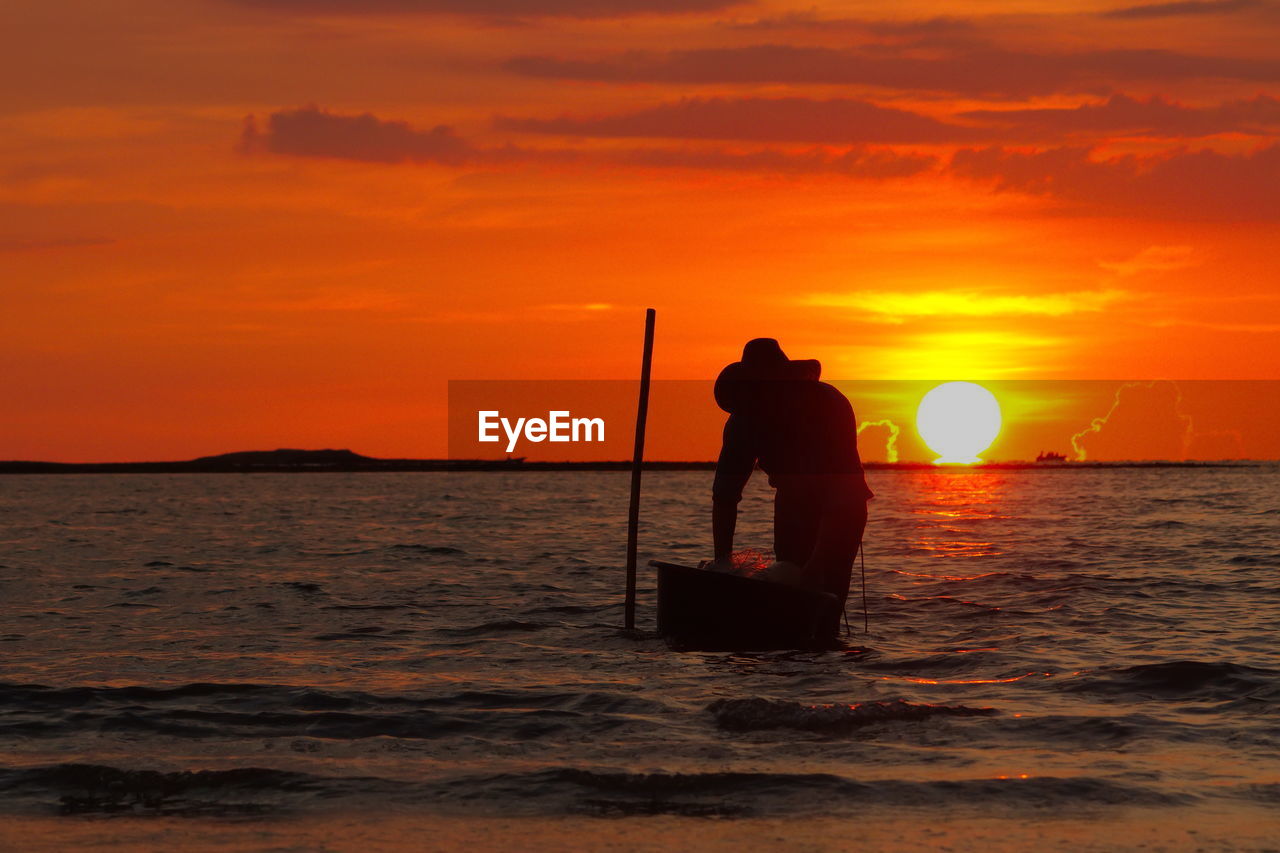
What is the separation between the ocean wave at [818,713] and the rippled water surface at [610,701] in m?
0.03

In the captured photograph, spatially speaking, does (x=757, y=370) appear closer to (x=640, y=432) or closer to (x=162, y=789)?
(x=640, y=432)

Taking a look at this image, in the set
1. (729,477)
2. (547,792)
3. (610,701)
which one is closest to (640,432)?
(729,477)

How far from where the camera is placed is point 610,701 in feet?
34.5

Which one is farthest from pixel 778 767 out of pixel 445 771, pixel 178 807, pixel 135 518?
pixel 135 518

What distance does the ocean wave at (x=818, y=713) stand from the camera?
9.47 meters

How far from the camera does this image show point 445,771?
825 centimetres

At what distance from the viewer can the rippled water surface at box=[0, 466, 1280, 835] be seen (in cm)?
766

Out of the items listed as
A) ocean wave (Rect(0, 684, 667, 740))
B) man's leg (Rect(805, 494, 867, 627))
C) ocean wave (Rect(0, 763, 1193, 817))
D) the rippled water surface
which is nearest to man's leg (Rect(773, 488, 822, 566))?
man's leg (Rect(805, 494, 867, 627))

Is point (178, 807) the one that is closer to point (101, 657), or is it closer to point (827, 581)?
point (101, 657)

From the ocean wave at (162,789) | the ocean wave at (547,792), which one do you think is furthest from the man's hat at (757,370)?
the ocean wave at (162,789)

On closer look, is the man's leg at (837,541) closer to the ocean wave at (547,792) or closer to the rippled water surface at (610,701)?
the rippled water surface at (610,701)

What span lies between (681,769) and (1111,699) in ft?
13.7

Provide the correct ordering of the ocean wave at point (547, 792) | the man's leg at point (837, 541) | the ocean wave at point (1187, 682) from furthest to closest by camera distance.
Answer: the man's leg at point (837, 541), the ocean wave at point (1187, 682), the ocean wave at point (547, 792)

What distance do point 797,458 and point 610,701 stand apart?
3734 millimetres
